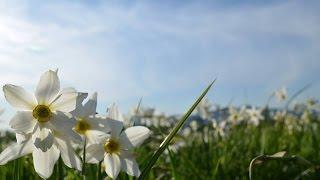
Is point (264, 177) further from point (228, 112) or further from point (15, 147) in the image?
point (228, 112)

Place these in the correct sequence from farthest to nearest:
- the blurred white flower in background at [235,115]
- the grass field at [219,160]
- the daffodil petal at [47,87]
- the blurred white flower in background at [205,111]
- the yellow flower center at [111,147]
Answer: the blurred white flower in background at [235,115]
the blurred white flower in background at [205,111]
the grass field at [219,160]
the yellow flower center at [111,147]
the daffodil petal at [47,87]

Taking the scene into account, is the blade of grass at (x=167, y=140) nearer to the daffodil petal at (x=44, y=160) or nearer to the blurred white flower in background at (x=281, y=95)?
the daffodil petal at (x=44, y=160)

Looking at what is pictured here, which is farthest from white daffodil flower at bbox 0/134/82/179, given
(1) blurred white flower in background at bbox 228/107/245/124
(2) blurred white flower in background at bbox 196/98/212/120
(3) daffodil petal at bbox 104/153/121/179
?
(1) blurred white flower in background at bbox 228/107/245/124

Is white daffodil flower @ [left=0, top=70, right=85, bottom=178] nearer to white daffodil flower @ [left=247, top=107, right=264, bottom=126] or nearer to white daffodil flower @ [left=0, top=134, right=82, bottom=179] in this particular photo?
white daffodil flower @ [left=0, top=134, right=82, bottom=179]

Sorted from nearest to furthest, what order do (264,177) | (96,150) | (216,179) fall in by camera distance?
1. (96,150)
2. (216,179)
3. (264,177)

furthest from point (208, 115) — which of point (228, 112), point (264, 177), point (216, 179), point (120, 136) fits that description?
point (120, 136)

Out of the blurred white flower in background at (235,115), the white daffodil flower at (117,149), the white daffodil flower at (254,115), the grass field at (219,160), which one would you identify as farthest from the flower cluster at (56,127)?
the blurred white flower in background at (235,115)
